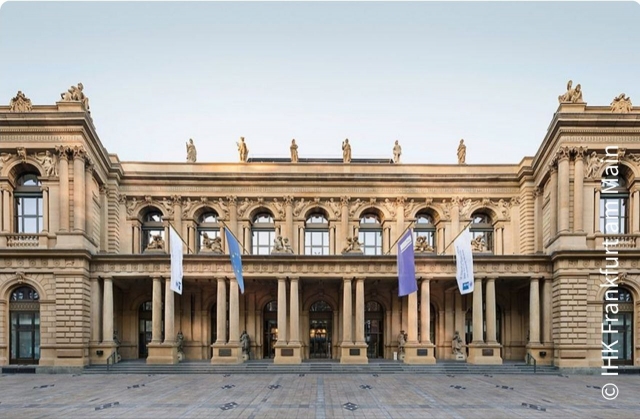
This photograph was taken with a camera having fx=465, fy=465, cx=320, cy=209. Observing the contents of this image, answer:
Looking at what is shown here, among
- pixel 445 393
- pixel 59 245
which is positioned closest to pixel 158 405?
pixel 445 393

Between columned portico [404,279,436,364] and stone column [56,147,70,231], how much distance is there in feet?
71.5

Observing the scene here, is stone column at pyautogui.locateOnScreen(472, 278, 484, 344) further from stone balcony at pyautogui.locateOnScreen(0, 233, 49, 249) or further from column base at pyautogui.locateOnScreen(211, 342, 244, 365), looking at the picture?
stone balcony at pyautogui.locateOnScreen(0, 233, 49, 249)

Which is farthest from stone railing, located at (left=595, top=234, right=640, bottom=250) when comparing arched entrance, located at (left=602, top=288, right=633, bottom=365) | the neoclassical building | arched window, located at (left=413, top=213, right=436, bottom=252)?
arched window, located at (left=413, top=213, right=436, bottom=252)

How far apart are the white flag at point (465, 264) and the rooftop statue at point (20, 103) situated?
2674 centimetres

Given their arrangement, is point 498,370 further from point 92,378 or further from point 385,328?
point 92,378

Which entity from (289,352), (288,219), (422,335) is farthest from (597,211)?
(289,352)

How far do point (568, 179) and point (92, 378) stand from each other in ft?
96.9

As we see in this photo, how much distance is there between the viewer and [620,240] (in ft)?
91.7

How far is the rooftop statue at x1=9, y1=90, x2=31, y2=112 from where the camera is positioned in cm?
2852

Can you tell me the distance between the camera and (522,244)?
3378 cm

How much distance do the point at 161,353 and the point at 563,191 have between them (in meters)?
26.6

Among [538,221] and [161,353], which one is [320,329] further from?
[538,221]

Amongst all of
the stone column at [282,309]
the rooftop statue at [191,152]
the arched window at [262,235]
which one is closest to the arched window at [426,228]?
the arched window at [262,235]

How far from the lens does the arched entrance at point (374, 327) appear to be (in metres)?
33.9
